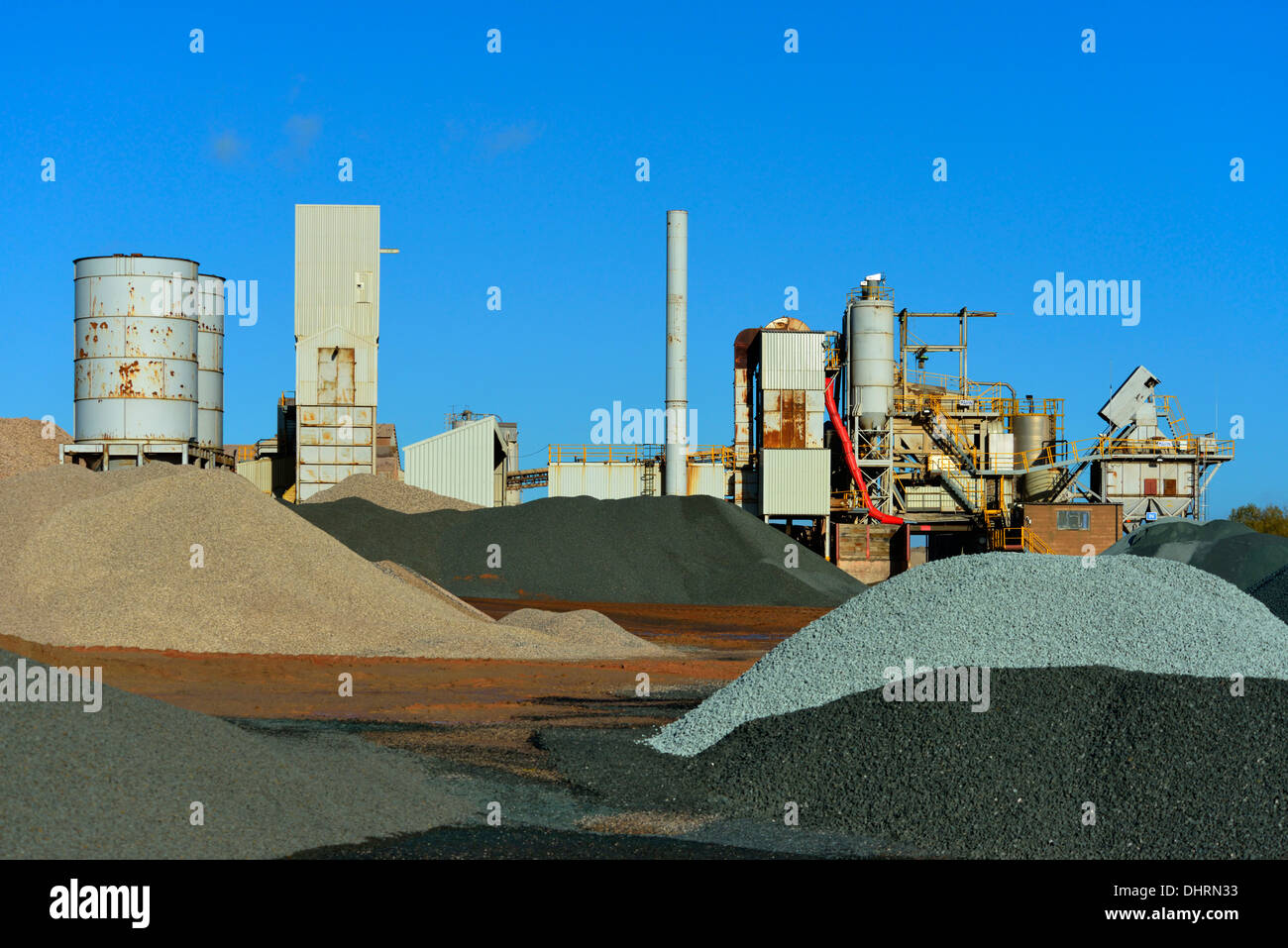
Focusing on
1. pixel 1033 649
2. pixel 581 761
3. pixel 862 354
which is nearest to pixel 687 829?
pixel 581 761

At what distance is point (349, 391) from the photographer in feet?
126

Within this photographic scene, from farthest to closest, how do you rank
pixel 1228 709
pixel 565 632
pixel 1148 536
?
1. pixel 1148 536
2. pixel 565 632
3. pixel 1228 709

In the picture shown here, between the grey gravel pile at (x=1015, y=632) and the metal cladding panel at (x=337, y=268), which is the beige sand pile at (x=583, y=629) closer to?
the grey gravel pile at (x=1015, y=632)

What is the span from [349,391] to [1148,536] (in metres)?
22.8

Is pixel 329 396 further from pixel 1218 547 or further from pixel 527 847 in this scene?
pixel 527 847

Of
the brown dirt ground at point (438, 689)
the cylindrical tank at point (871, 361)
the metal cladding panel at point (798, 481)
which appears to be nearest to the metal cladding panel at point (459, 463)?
the metal cladding panel at point (798, 481)

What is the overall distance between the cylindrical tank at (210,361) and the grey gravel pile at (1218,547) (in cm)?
2582

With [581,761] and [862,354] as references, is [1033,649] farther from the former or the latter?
[862,354]

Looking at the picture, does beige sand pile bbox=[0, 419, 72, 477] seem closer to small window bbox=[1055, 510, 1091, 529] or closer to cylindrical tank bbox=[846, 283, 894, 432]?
cylindrical tank bbox=[846, 283, 894, 432]

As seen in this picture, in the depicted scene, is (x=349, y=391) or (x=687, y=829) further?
(x=349, y=391)

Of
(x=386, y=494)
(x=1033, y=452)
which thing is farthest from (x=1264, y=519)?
(x=386, y=494)

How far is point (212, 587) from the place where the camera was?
20.0 m

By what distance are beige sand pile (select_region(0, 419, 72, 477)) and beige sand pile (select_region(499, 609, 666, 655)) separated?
20049 millimetres
